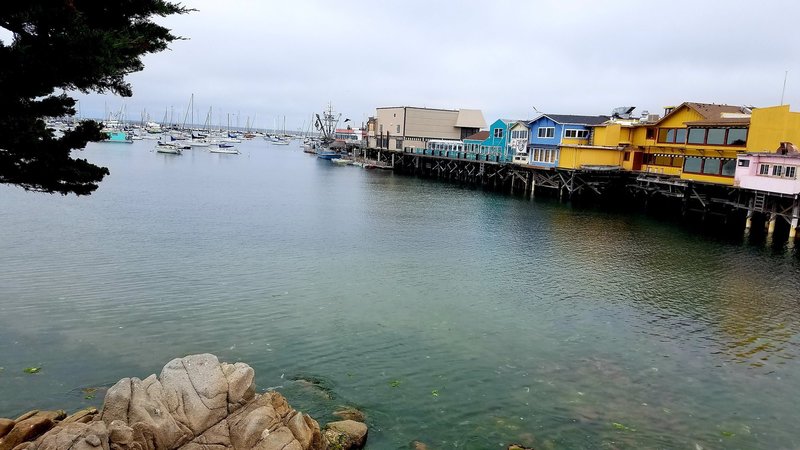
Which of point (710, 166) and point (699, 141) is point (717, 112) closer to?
point (699, 141)

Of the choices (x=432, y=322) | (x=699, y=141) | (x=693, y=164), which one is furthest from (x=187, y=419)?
(x=693, y=164)

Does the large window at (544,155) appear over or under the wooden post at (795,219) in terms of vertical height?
over

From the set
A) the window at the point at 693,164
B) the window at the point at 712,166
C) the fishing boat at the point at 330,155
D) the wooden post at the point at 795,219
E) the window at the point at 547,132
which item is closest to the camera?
the wooden post at the point at 795,219

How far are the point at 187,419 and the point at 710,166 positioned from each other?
4991 centimetres

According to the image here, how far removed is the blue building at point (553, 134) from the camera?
203 feet

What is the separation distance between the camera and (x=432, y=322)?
20609 millimetres

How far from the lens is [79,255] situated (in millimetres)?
27219

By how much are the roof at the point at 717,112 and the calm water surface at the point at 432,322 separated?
13757mm

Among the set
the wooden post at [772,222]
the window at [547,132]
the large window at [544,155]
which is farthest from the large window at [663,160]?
the wooden post at [772,222]

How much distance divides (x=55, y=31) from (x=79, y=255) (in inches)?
802

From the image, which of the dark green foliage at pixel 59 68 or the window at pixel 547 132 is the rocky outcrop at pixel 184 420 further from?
the window at pixel 547 132

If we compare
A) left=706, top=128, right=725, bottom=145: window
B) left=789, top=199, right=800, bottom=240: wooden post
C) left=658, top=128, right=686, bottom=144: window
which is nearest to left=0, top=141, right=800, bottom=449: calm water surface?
left=789, top=199, right=800, bottom=240: wooden post

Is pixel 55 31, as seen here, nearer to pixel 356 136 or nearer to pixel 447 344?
pixel 447 344

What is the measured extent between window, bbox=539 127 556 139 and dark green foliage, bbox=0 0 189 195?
5611 cm
